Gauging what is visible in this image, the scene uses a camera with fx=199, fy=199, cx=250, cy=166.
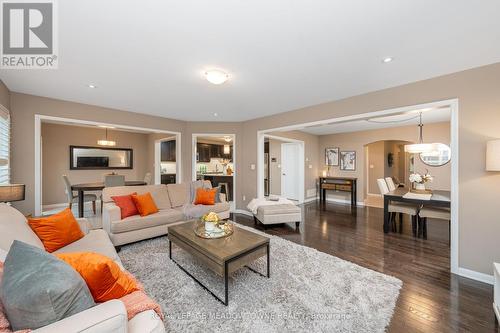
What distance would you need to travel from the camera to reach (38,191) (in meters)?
3.22

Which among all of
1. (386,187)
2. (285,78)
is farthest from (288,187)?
(285,78)

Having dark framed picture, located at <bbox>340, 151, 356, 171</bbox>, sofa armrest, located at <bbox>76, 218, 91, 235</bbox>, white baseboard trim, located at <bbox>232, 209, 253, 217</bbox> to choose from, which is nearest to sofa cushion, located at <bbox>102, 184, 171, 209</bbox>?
sofa armrest, located at <bbox>76, 218, 91, 235</bbox>

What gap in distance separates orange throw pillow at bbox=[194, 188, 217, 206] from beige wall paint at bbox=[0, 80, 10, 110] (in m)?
3.05

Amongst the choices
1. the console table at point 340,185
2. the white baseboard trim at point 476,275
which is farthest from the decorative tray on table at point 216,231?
the console table at point 340,185

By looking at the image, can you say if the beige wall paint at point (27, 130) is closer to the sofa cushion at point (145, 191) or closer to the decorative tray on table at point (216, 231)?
the sofa cushion at point (145, 191)

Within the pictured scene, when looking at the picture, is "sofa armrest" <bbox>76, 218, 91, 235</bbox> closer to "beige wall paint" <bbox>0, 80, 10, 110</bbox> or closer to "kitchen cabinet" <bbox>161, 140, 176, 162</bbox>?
"beige wall paint" <bbox>0, 80, 10, 110</bbox>

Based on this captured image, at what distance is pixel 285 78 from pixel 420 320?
9.20 ft

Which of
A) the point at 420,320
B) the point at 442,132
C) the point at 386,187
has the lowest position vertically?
the point at 420,320

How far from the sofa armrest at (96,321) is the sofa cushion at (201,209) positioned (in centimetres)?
272

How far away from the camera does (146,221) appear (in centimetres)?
310

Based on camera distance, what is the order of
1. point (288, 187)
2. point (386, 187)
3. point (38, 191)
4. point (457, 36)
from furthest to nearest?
point (288, 187), point (386, 187), point (38, 191), point (457, 36)

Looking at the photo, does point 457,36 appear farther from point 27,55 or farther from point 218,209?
point 27,55

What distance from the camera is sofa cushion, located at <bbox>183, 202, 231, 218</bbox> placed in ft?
12.0

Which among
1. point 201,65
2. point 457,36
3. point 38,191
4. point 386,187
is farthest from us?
point 386,187
